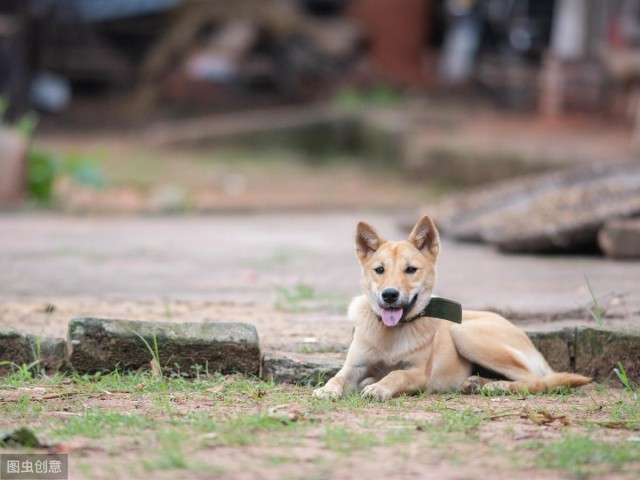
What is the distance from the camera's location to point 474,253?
9734mm

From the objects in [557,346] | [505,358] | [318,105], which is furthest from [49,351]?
[318,105]

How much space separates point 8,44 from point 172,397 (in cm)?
1378

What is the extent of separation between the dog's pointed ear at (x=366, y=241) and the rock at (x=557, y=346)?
106cm

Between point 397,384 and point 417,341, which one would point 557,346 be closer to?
point 417,341

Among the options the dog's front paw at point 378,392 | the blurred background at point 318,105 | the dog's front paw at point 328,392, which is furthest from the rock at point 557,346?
the blurred background at point 318,105

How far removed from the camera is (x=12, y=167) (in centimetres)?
1260

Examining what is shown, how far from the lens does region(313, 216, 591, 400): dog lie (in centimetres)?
536

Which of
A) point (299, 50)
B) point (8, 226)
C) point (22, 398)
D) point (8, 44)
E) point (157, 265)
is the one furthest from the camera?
point (299, 50)

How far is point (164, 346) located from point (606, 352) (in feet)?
7.47

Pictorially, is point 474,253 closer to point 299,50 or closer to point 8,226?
point 8,226

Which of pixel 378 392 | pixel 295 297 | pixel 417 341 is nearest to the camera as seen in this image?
pixel 378 392

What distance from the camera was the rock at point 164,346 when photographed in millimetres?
5598

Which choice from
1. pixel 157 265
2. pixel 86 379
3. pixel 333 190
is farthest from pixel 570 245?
pixel 333 190

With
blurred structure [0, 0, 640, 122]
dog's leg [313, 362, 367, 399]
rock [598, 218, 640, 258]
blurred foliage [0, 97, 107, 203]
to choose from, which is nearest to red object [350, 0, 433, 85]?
blurred structure [0, 0, 640, 122]
